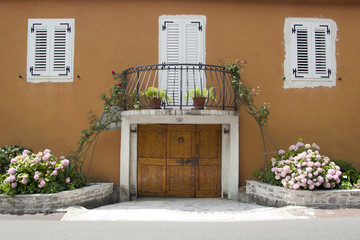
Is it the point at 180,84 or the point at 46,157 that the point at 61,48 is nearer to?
the point at 46,157

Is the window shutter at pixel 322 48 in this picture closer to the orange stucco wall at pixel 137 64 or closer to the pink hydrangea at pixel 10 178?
the orange stucco wall at pixel 137 64

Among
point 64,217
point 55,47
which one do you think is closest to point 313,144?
point 64,217

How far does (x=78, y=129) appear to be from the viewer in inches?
337

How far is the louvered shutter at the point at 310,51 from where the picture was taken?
869cm

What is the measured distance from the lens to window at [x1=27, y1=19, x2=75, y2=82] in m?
8.61

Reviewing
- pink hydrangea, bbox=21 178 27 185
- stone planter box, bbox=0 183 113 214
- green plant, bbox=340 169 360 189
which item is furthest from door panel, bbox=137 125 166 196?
green plant, bbox=340 169 360 189

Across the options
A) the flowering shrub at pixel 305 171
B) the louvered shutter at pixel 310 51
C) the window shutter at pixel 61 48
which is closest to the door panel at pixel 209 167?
the flowering shrub at pixel 305 171

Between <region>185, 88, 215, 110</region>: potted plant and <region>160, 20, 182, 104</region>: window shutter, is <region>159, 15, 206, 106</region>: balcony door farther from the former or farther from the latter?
<region>185, 88, 215, 110</region>: potted plant

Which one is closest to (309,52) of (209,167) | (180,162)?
(209,167)

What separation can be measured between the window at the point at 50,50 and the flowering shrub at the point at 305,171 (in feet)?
20.5

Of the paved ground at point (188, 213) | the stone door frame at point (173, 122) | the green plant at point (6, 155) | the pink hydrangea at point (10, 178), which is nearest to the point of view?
the paved ground at point (188, 213)

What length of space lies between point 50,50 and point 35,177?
3.82 m

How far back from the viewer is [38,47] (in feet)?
28.5

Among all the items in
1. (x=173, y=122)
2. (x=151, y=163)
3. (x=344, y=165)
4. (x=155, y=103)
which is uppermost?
(x=155, y=103)
